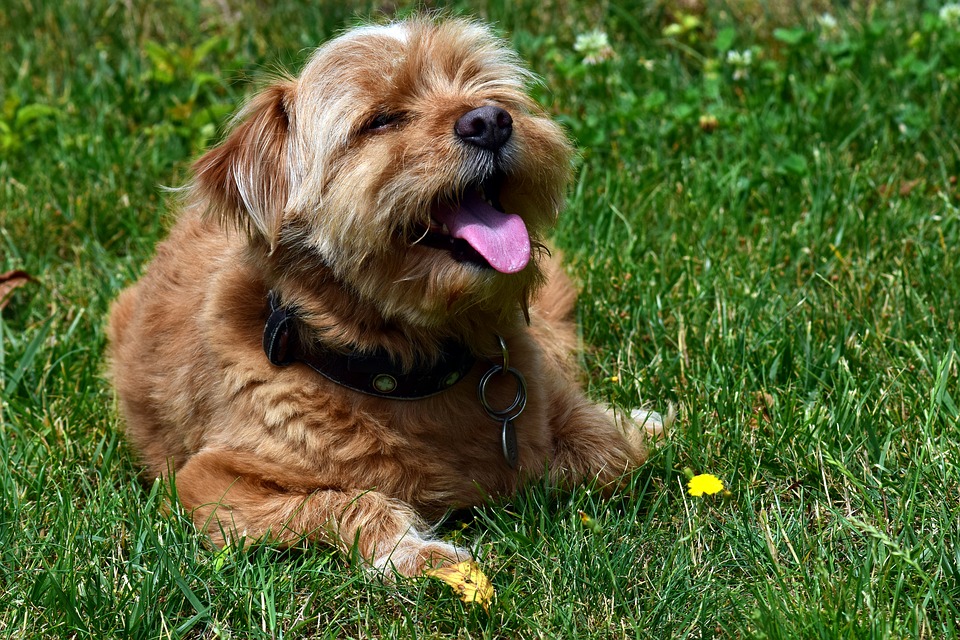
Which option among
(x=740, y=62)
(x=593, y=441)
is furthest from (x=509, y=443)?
(x=740, y=62)

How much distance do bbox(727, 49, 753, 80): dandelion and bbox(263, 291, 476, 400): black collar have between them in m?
2.93

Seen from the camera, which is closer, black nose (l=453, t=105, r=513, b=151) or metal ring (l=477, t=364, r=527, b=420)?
black nose (l=453, t=105, r=513, b=151)

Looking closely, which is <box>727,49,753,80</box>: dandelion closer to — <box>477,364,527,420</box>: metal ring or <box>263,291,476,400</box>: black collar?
<box>477,364,527,420</box>: metal ring

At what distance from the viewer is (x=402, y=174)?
2740 millimetres

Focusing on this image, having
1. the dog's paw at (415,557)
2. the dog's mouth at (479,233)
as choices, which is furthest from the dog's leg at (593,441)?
the dog's mouth at (479,233)

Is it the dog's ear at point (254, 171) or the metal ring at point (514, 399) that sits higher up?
the dog's ear at point (254, 171)

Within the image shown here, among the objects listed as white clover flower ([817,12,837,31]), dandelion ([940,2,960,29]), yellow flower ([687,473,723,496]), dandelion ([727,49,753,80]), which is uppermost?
dandelion ([940,2,960,29])

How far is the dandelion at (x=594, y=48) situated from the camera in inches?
208

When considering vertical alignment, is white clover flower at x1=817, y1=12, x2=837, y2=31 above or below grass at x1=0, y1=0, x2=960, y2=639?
above

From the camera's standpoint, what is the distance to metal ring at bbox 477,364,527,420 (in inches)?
120

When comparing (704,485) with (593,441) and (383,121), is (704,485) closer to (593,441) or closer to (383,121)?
(593,441)

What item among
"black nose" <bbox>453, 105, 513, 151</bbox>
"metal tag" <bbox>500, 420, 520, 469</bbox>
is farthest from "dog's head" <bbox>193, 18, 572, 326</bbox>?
"metal tag" <bbox>500, 420, 520, 469</bbox>

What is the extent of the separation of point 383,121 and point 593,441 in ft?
3.75

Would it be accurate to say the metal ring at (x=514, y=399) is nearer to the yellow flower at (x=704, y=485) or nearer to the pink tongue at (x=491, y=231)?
the pink tongue at (x=491, y=231)
